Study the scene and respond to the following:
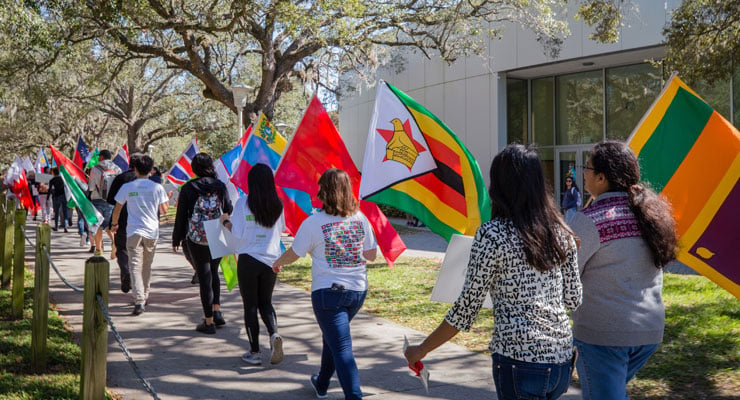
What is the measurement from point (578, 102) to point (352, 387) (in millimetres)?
20213

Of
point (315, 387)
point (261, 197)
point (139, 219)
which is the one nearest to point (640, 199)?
point (315, 387)

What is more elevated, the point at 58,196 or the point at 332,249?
the point at 58,196

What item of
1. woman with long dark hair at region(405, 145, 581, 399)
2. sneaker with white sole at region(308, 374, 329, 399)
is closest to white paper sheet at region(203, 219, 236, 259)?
sneaker with white sole at region(308, 374, 329, 399)

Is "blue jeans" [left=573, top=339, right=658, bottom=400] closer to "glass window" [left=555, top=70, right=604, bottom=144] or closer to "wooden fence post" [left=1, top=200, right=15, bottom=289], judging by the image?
"wooden fence post" [left=1, top=200, right=15, bottom=289]

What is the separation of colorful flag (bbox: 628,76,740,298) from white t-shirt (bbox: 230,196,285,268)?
294 cm

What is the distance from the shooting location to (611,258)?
3.00m

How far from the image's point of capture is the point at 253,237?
5551mm

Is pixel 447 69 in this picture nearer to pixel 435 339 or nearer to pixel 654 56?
pixel 654 56

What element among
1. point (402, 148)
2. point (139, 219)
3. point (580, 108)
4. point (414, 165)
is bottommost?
point (139, 219)

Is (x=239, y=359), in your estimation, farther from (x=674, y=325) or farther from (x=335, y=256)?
(x=674, y=325)

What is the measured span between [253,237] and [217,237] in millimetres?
958

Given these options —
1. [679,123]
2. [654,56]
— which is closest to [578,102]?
[654,56]

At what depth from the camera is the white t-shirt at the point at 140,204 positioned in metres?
7.68

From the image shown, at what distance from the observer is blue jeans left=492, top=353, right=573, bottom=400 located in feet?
8.67
